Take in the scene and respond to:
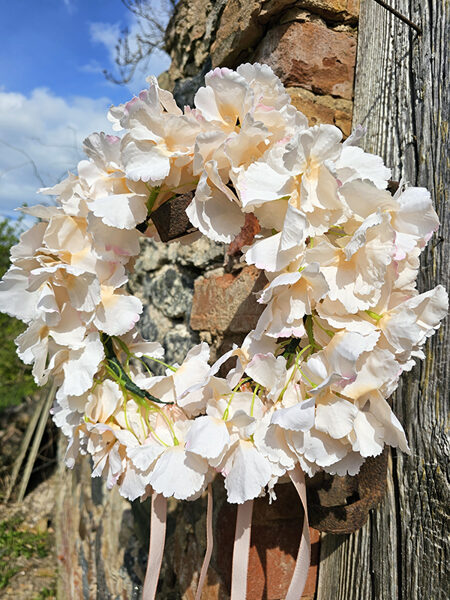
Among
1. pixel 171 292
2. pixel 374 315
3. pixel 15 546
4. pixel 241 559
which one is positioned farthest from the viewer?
pixel 15 546

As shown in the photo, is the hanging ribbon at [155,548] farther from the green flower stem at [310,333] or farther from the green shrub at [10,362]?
the green shrub at [10,362]

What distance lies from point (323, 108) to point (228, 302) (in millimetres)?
582

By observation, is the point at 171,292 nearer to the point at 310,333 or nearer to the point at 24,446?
the point at 310,333

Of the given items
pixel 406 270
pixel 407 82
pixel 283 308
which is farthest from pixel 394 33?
pixel 283 308

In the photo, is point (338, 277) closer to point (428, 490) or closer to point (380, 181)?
point (380, 181)

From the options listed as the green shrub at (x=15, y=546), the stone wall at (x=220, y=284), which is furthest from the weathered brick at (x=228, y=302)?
the green shrub at (x=15, y=546)

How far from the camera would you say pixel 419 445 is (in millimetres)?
1005

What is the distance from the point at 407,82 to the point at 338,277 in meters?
0.59

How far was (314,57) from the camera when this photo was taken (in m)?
1.29

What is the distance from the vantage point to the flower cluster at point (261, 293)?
2.55ft

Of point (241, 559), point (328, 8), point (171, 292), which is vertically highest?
point (328, 8)

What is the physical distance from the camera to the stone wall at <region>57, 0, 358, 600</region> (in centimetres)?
128

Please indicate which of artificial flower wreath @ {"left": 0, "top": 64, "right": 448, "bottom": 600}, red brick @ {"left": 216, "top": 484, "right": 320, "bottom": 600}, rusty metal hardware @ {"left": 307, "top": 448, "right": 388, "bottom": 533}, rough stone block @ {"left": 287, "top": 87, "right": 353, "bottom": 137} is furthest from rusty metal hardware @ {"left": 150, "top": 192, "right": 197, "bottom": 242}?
red brick @ {"left": 216, "top": 484, "right": 320, "bottom": 600}

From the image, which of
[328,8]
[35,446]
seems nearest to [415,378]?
[328,8]
